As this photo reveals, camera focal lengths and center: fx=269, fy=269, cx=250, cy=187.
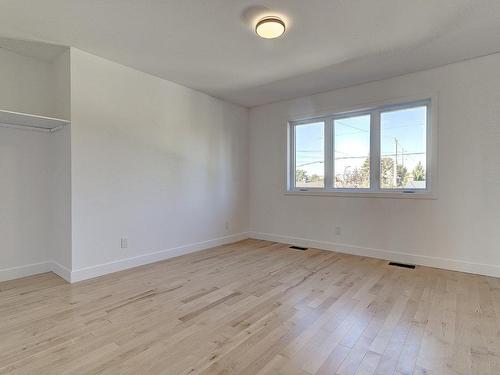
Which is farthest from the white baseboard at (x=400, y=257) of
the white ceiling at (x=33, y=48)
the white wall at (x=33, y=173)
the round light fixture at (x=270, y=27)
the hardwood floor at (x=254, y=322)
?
the white ceiling at (x=33, y=48)

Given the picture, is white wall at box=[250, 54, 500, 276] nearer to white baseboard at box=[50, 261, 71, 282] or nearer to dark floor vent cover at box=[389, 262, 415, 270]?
dark floor vent cover at box=[389, 262, 415, 270]

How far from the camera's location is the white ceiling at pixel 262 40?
224 cm

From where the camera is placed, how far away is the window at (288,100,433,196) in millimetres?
3666

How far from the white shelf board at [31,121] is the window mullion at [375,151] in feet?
13.0

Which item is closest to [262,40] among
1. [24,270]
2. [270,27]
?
[270,27]

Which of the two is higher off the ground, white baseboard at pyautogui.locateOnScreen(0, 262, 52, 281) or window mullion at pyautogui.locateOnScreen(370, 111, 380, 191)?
window mullion at pyautogui.locateOnScreen(370, 111, 380, 191)

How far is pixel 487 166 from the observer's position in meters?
3.13

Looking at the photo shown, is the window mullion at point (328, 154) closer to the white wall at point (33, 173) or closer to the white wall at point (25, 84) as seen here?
the white wall at point (33, 173)

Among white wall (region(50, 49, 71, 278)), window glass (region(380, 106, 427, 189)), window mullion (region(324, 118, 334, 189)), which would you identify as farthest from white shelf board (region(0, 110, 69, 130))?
window glass (region(380, 106, 427, 189))

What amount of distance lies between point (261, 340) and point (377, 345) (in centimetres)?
79

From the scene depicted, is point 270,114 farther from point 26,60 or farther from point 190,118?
point 26,60

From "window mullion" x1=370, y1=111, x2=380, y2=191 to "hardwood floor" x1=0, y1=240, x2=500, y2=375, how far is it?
1292mm

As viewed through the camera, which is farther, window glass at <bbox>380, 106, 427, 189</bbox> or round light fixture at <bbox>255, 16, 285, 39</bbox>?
window glass at <bbox>380, 106, 427, 189</bbox>

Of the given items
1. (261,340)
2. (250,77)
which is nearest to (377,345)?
(261,340)
